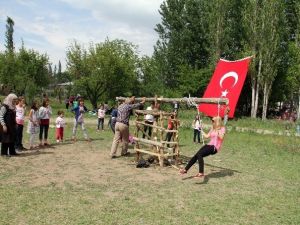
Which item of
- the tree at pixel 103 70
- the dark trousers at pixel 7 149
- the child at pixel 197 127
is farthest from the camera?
the tree at pixel 103 70

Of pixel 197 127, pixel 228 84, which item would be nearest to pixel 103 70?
pixel 197 127

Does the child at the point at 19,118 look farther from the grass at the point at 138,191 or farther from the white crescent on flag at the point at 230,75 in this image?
the white crescent on flag at the point at 230,75

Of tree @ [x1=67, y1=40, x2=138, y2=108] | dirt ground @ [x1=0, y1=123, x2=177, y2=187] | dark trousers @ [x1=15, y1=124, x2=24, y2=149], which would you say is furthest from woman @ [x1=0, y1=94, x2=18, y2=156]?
tree @ [x1=67, y1=40, x2=138, y2=108]

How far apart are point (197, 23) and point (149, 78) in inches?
424

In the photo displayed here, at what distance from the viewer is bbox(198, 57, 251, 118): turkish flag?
10.0 metres

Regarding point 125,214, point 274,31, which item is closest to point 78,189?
point 125,214

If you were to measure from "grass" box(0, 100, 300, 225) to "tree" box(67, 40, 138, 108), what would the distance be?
28791 millimetres

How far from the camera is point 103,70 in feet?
139

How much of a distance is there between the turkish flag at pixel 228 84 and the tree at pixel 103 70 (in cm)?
3134

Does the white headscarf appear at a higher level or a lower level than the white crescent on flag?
lower

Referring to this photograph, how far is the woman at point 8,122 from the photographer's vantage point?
12.1 meters

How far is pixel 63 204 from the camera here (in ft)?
25.3

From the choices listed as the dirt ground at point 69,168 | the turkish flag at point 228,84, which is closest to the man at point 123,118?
the dirt ground at point 69,168

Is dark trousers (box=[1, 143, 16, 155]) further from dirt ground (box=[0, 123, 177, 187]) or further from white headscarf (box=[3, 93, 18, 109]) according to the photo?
white headscarf (box=[3, 93, 18, 109])
